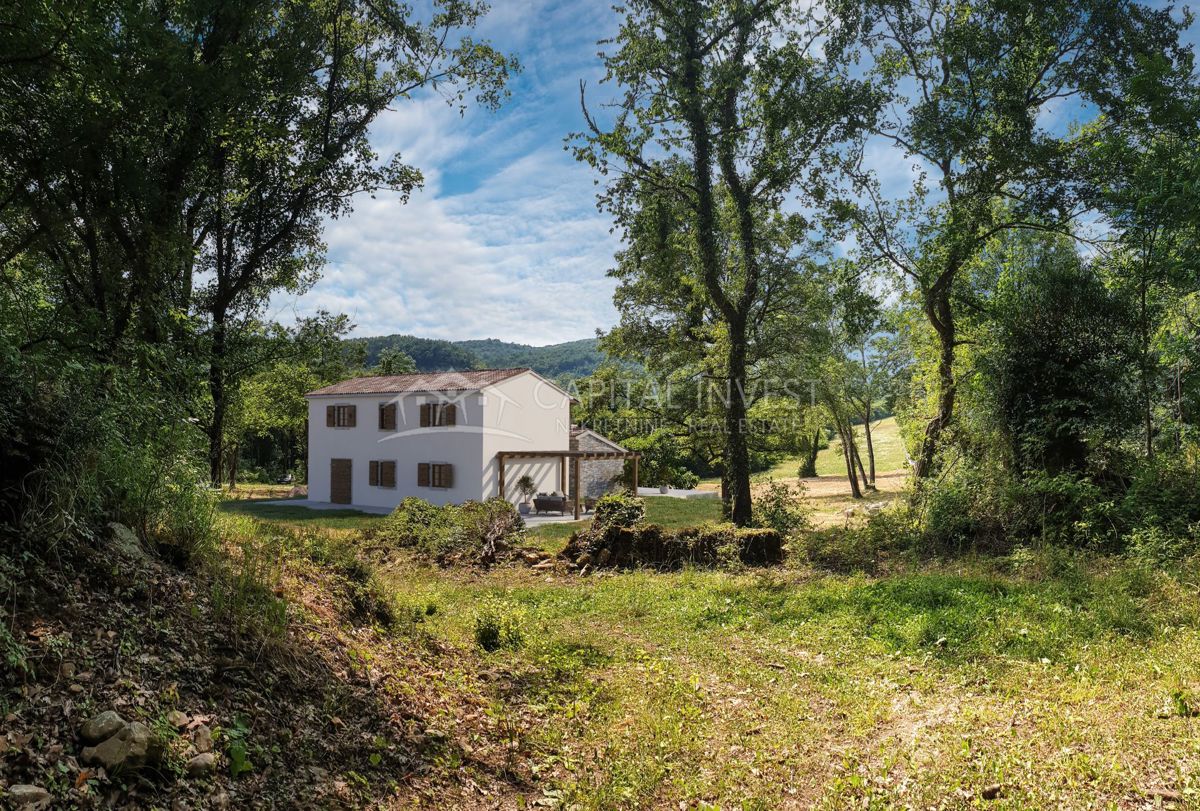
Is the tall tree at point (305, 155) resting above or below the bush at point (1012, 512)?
above

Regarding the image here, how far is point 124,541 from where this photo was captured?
170 inches

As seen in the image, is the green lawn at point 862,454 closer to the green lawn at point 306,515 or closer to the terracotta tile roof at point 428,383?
the terracotta tile roof at point 428,383

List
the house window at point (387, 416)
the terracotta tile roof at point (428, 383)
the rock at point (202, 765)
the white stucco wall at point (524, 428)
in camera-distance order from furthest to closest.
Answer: the house window at point (387, 416), the terracotta tile roof at point (428, 383), the white stucco wall at point (524, 428), the rock at point (202, 765)

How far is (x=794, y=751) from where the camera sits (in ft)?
14.8

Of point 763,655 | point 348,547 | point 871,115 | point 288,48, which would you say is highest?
point 871,115

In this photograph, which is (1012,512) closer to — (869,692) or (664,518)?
(869,692)

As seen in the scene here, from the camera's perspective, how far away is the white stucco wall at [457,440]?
2447 cm

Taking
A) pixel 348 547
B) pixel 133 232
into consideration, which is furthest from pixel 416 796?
pixel 133 232

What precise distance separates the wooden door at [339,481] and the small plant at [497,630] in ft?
76.1

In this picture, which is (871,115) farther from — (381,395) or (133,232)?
(381,395)

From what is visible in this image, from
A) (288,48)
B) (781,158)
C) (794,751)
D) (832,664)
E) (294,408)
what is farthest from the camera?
(294,408)

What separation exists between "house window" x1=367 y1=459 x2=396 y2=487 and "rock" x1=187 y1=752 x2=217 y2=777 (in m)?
24.5

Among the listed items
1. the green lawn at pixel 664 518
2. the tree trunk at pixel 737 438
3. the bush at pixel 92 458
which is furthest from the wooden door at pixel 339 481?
the bush at pixel 92 458

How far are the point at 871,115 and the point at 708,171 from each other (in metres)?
3.89
